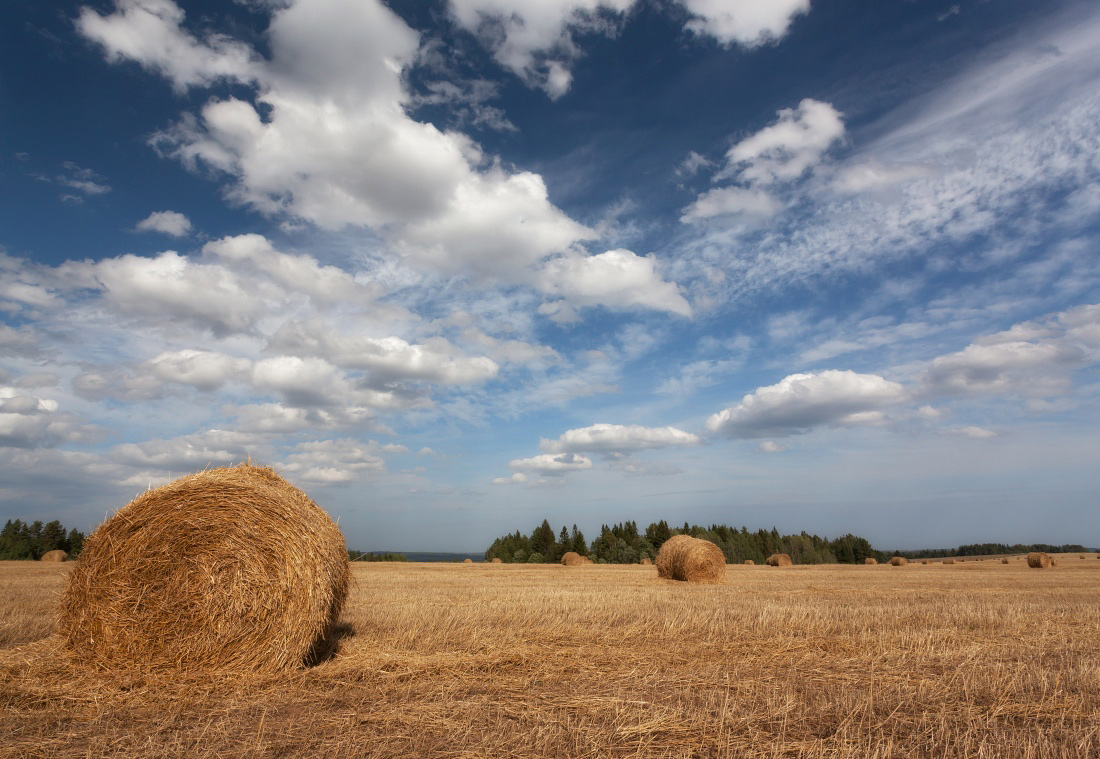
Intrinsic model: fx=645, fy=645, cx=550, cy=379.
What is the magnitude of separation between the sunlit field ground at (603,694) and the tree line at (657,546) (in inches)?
2347

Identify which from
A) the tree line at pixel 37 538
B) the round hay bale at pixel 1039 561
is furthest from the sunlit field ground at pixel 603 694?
the tree line at pixel 37 538

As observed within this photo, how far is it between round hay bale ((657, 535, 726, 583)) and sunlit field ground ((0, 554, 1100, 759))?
440 inches

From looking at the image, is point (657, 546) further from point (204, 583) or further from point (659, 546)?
point (204, 583)

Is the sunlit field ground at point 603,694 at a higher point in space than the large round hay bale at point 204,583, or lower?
lower

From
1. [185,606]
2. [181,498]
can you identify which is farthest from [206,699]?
[181,498]

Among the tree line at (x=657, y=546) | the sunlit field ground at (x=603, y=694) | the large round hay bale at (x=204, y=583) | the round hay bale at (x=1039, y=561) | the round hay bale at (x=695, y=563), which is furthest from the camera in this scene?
the tree line at (x=657, y=546)

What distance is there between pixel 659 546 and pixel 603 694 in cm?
6634

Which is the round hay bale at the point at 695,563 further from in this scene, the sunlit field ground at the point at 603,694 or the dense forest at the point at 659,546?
the dense forest at the point at 659,546

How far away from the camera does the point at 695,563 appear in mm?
20859

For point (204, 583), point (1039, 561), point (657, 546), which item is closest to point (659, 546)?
→ point (657, 546)

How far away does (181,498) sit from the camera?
7195mm

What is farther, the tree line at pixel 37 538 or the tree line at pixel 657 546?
the tree line at pixel 657 546

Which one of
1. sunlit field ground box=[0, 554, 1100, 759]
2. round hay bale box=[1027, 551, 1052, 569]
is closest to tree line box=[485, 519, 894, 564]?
round hay bale box=[1027, 551, 1052, 569]

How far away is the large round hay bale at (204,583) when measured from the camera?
6.63 meters
